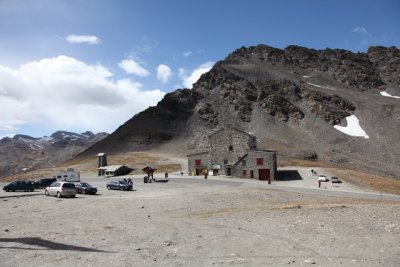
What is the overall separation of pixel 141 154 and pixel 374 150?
73781 mm

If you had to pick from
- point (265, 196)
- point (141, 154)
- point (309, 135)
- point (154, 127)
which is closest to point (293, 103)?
point (309, 135)

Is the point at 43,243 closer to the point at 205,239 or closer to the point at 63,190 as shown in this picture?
the point at 205,239

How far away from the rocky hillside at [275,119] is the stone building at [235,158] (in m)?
38.0

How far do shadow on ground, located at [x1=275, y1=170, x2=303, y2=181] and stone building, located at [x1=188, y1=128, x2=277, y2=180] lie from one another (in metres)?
2.58

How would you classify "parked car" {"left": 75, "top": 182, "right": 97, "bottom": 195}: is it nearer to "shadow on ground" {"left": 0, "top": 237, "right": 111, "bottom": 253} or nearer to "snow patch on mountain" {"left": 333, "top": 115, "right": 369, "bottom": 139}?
"shadow on ground" {"left": 0, "top": 237, "right": 111, "bottom": 253}

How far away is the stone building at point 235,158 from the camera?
7412 centimetres

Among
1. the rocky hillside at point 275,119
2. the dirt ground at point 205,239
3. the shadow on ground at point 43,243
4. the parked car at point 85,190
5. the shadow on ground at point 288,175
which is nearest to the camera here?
the dirt ground at point 205,239

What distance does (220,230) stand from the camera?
18.0 metres

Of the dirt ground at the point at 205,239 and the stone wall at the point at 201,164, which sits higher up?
the stone wall at the point at 201,164

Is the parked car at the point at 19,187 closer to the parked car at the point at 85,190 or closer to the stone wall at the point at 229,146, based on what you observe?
the parked car at the point at 85,190

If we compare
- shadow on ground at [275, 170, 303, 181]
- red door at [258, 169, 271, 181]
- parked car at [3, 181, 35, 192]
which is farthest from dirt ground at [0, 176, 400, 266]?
shadow on ground at [275, 170, 303, 181]

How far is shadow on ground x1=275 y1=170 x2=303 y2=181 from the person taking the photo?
2936 inches

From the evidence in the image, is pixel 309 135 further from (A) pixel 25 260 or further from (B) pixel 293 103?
(A) pixel 25 260

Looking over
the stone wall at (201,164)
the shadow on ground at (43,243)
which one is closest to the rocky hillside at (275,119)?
the stone wall at (201,164)
